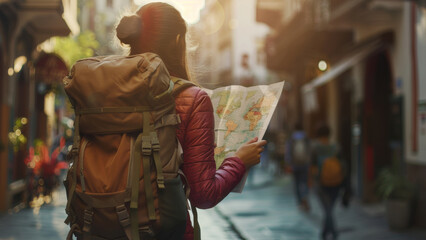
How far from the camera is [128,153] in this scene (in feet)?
6.95

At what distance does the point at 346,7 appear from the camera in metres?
14.1

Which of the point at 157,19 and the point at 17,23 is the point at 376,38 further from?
the point at 157,19

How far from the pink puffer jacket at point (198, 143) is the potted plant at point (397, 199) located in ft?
28.4

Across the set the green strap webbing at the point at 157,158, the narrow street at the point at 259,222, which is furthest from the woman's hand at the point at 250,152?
the narrow street at the point at 259,222

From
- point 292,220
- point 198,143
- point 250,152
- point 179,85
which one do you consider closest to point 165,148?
point 198,143

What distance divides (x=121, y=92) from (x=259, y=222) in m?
9.03

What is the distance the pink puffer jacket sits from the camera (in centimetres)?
229

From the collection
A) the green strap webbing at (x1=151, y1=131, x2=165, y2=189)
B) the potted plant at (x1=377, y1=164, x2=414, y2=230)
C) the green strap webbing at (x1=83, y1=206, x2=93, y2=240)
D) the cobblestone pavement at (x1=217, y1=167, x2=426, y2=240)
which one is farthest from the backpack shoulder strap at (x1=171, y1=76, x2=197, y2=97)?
the potted plant at (x1=377, y1=164, x2=414, y2=230)

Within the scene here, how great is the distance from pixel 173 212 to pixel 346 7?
12.8 metres

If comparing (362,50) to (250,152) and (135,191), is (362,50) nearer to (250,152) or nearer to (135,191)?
(250,152)

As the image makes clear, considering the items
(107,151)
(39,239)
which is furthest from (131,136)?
(39,239)

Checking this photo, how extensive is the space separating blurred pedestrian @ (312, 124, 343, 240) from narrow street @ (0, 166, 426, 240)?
65 centimetres

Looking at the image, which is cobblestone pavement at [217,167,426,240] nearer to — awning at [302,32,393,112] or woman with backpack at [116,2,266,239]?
awning at [302,32,393,112]

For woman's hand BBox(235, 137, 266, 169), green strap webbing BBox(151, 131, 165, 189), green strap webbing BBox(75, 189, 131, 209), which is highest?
green strap webbing BBox(151, 131, 165, 189)
